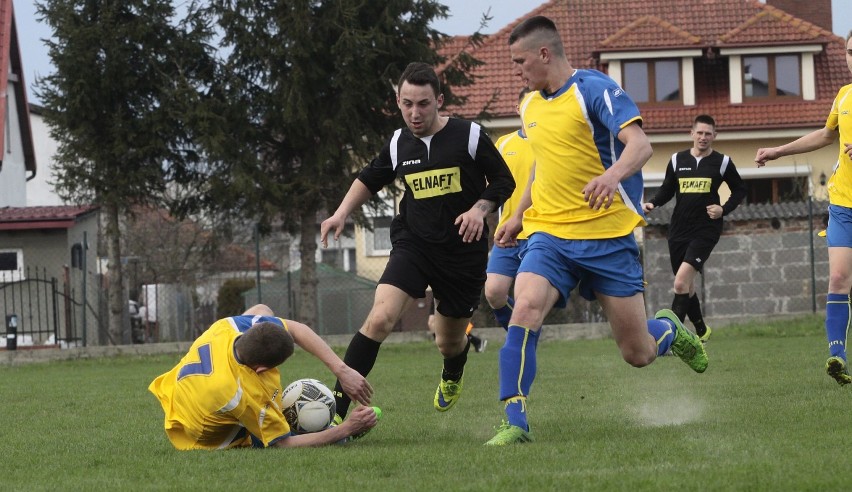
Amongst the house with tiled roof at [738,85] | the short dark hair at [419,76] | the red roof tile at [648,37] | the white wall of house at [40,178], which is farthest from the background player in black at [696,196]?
the white wall of house at [40,178]

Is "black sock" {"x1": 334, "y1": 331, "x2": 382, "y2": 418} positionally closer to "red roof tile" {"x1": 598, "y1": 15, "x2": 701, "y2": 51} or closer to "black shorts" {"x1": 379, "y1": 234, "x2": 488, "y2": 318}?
"black shorts" {"x1": 379, "y1": 234, "x2": 488, "y2": 318}

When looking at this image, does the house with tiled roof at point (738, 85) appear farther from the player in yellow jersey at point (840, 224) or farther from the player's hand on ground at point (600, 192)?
the player's hand on ground at point (600, 192)

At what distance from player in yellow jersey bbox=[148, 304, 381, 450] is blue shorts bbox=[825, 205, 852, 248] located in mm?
4227

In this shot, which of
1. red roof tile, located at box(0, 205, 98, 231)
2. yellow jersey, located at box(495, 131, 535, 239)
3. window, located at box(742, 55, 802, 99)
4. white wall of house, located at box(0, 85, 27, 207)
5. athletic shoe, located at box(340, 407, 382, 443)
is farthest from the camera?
window, located at box(742, 55, 802, 99)

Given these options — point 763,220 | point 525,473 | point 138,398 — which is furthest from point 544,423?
point 763,220

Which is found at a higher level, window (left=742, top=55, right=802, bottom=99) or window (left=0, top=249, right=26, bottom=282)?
window (left=742, top=55, right=802, bottom=99)

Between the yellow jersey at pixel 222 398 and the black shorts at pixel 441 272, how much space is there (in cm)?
91

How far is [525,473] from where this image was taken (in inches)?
214

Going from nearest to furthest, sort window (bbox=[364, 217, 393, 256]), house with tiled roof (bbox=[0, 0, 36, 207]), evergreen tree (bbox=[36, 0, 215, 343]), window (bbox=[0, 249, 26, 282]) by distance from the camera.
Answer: evergreen tree (bbox=[36, 0, 215, 343])
window (bbox=[0, 249, 26, 282])
house with tiled roof (bbox=[0, 0, 36, 207])
window (bbox=[364, 217, 393, 256])

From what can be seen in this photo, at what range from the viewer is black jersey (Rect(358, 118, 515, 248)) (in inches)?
306

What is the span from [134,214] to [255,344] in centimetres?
1952

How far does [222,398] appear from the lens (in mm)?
6715

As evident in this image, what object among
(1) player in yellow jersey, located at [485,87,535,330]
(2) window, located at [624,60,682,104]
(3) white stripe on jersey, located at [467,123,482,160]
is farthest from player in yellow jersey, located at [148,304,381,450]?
(2) window, located at [624,60,682,104]

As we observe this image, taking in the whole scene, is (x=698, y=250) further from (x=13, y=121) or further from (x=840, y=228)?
(x=13, y=121)
